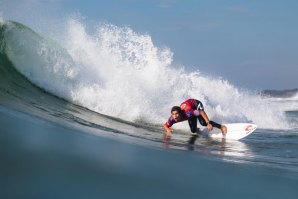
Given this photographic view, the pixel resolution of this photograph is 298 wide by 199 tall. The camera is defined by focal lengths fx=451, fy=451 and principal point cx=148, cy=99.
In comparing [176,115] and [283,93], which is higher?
[283,93]

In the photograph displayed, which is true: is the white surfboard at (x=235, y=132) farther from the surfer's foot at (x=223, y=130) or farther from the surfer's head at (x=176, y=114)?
the surfer's head at (x=176, y=114)

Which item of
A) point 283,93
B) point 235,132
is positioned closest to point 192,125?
point 235,132

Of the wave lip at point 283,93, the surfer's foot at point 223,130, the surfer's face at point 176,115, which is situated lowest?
the surfer's foot at point 223,130

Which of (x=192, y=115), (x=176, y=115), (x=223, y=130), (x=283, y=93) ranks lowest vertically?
(x=223, y=130)

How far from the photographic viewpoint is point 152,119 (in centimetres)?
1278

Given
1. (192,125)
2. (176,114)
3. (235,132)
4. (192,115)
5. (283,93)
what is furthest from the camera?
A: (283,93)

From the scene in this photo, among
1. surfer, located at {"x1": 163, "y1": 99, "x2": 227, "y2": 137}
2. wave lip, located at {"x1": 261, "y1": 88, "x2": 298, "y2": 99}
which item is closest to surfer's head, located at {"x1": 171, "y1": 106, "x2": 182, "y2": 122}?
surfer, located at {"x1": 163, "y1": 99, "x2": 227, "y2": 137}

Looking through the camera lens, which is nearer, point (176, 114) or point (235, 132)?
point (176, 114)

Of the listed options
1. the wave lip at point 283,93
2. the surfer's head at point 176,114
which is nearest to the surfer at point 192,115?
the surfer's head at point 176,114

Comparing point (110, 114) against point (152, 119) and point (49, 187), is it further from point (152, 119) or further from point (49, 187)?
point (49, 187)

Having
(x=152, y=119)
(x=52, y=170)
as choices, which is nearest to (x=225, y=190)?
(x=52, y=170)

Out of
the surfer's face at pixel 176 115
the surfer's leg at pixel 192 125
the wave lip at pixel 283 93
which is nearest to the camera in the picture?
the surfer's face at pixel 176 115

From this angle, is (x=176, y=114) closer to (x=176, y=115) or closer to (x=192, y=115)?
(x=176, y=115)

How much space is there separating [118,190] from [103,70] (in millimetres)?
12005
